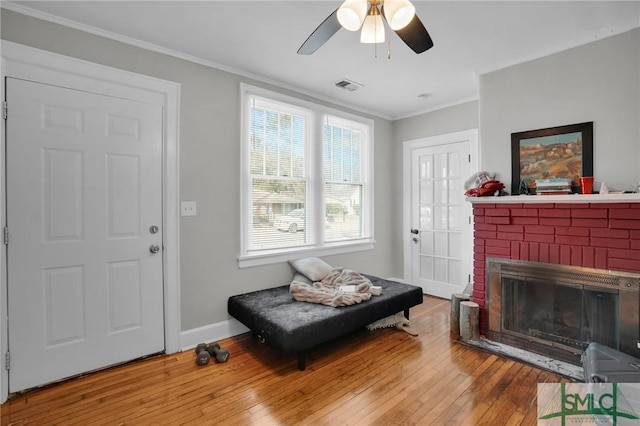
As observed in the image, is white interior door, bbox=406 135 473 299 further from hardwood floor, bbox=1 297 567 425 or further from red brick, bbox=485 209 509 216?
hardwood floor, bbox=1 297 567 425

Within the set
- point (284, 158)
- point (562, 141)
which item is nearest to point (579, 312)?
point (562, 141)

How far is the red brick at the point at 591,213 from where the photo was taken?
2.28 meters

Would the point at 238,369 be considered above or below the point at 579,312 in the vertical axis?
below

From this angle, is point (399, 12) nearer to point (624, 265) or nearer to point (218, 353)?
point (624, 265)

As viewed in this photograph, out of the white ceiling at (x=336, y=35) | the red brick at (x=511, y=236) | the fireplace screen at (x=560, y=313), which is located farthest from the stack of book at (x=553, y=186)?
the white ceiling at (x=336, y=35)

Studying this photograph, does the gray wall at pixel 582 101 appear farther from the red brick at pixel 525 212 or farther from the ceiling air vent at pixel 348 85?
the ceiling air vent at pixel 348 85

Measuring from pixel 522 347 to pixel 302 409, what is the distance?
196cm

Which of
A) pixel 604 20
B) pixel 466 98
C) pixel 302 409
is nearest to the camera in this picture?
pixel 302 409

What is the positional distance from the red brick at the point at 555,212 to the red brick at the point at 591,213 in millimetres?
37

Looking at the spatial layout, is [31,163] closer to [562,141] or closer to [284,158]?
[284,158]

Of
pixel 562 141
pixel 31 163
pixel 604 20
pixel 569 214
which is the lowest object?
pixel 569 214

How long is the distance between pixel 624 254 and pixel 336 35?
8.64 feet

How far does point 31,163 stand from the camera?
2064 millimetres

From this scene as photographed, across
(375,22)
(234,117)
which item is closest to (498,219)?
(375,22)
